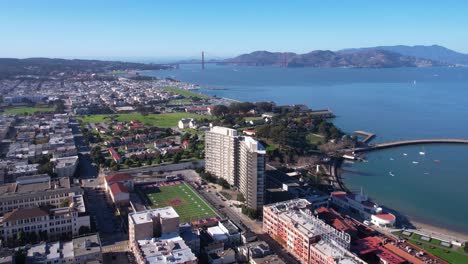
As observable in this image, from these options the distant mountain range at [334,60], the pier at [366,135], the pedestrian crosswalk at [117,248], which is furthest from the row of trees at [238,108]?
the distant mountain range at [334,60]

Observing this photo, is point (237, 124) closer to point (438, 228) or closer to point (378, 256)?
point (438, 228)

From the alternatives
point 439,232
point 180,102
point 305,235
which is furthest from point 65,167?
point 180,102

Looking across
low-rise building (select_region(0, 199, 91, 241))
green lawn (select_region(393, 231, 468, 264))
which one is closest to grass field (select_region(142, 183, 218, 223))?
low-rise building (select_region(0, 199, 91, 241))

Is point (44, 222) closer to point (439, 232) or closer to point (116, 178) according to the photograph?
point (116, 178)

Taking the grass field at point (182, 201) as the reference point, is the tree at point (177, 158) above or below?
above

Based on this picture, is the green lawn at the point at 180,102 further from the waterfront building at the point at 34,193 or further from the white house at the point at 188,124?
the waterfront building at the point at 34,193
